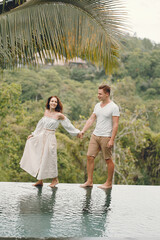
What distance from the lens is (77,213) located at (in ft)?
11.9

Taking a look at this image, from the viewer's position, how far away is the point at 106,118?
5488 millimetres

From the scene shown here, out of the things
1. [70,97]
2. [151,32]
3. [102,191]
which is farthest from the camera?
[151,32]

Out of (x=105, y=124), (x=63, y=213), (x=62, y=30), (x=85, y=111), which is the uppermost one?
(x=62, y=30)

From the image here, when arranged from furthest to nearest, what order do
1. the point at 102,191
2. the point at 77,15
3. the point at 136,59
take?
the point at 136,59 < the point at 102,191 < the point at 77,15

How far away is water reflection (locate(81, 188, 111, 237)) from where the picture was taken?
295 cm

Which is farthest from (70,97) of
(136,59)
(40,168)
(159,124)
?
(40,168)

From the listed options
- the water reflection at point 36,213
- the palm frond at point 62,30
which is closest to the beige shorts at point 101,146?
the water reflection at point 36,213

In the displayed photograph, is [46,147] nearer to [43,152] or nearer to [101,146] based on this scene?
[43,152]

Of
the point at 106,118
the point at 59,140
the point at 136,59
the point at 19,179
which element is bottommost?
the point at 19,179

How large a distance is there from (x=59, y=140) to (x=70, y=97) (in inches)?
498

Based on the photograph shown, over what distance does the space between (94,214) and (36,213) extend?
54cm

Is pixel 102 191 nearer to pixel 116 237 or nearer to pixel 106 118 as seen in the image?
pixel 106 118

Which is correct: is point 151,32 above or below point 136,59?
above

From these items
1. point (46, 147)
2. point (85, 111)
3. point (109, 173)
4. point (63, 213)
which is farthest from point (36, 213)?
point (85, 111)
